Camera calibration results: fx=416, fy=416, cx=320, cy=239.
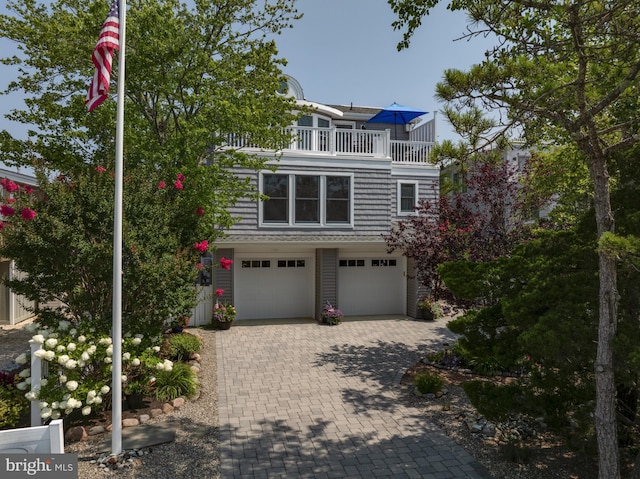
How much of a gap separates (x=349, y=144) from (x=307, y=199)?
8.86 feet

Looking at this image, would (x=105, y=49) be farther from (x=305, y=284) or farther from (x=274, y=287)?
(x=305, y=284)

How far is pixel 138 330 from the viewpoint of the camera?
7691 millimetres

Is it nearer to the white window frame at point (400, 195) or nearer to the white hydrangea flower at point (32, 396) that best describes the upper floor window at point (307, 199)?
the white window frame at point (400, 195)

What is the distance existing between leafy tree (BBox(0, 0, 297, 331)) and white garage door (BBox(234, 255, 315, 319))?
167 inches

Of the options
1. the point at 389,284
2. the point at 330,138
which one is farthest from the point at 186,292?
the point at 389,284

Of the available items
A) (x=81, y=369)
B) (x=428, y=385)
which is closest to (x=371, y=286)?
(x=428, y=385)

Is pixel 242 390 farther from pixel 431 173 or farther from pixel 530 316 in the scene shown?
pixel 431 173

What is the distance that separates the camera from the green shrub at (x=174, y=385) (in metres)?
8.08

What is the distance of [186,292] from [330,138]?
29.5 feet

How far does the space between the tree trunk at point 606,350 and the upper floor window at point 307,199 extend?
10881mm

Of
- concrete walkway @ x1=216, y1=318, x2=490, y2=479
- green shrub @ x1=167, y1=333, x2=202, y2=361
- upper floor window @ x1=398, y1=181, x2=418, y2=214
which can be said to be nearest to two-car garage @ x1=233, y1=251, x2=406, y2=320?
upper floor window @ x1=398, y1=181, x2=418, y2=214

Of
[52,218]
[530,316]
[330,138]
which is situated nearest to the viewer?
[530,316]

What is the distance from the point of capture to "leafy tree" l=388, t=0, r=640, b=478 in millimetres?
4824

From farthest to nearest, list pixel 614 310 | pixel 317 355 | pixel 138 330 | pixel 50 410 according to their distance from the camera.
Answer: pixel 317 355
pixel 138 330
pixel 50 410
pixel 614 310
